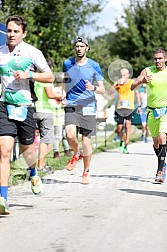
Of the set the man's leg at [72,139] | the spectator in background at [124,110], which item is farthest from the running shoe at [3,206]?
the spectator in background at [124,110]

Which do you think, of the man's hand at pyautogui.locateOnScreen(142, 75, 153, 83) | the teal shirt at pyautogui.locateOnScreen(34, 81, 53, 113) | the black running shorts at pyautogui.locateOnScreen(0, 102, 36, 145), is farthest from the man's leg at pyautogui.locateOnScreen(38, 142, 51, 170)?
the black running shorts at pyautogui.locateOnScreen(0, 102, 36, 145)

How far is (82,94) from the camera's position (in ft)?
31.4

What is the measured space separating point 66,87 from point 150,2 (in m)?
41.7

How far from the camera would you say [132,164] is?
1245cm

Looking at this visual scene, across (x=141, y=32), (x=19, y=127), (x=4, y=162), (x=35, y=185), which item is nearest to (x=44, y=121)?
(x=35, y=185)

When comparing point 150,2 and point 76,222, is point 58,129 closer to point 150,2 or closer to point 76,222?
point 76,222

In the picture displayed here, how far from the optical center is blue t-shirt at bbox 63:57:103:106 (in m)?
9.38

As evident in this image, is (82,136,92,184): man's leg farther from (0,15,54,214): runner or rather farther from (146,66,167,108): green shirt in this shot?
(0,15,54,214): runner

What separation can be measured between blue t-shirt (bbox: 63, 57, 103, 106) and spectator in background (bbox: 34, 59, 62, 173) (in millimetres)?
880

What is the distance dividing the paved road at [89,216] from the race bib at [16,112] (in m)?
0.96

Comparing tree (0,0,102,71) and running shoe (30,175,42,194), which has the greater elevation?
tree (0,0,102,71)

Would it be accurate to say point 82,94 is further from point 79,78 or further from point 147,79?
point 147,79

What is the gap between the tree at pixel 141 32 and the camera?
163 feet

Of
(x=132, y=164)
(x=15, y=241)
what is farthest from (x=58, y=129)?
(x=15, y=241)
